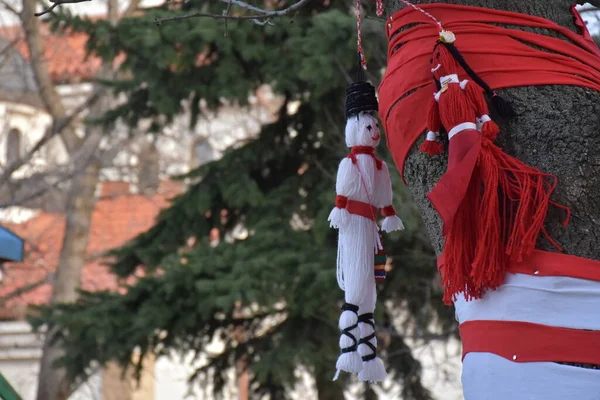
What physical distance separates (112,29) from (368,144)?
20.3ft

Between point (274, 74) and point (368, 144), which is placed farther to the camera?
point (274, 74)

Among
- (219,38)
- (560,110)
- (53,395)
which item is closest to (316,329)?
(219,38)

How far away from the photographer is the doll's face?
8.71 ft

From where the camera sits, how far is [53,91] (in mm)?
17094

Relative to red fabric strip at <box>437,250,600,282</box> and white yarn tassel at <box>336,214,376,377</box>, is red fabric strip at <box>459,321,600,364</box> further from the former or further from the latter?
white yarn tassel at <box>336,214,376,377</box>

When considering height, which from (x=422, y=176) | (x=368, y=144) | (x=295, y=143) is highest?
(x=295, y=143)

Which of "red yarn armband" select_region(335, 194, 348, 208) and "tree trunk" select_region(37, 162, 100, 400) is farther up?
"tree trunk" select_region(37, 162, 100, 400)

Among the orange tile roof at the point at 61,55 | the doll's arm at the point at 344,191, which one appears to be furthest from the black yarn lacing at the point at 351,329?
the orange tile roof at the point at 61,55

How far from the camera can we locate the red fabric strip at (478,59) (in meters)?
2.23

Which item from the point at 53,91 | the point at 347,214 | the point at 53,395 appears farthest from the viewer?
the point at 53,91

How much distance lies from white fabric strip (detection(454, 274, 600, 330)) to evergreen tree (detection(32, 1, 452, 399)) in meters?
4.56

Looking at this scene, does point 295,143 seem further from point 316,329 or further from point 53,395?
point 53,395

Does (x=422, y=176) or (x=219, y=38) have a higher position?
(x=219, y=38)

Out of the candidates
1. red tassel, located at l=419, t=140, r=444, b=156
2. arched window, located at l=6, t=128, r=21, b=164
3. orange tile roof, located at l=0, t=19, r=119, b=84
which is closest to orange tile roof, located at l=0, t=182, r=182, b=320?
arched window, located at l=6, t=128, r=21, b=164
